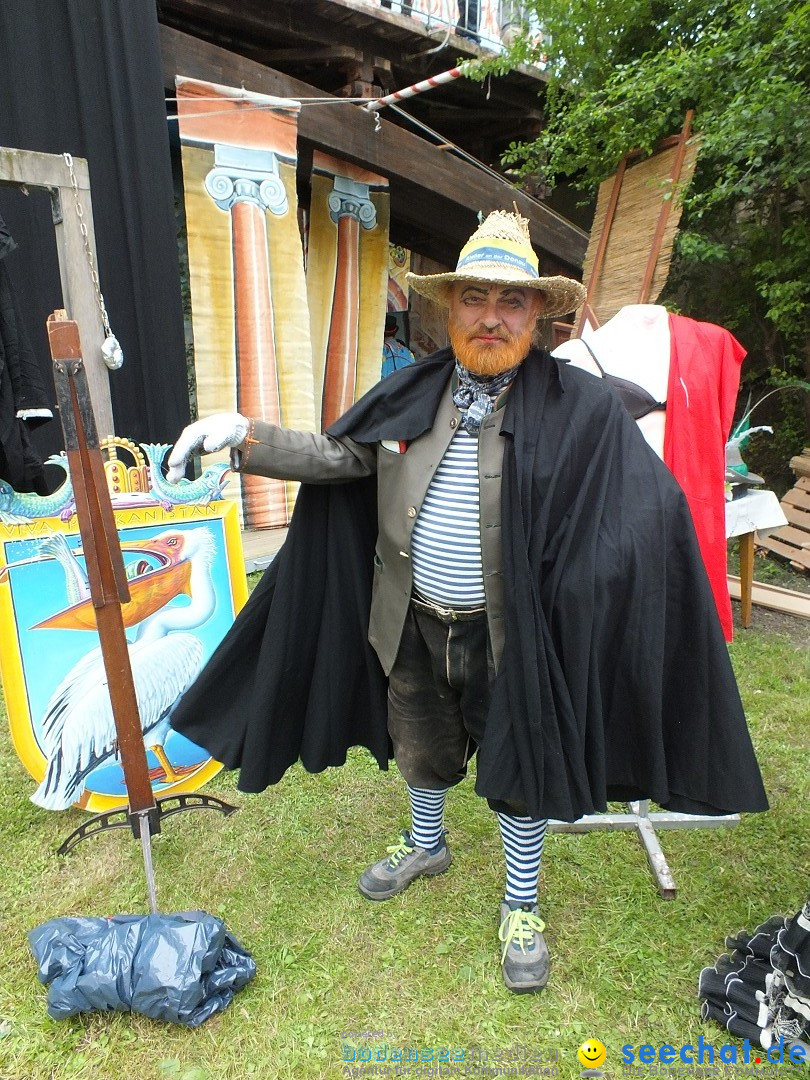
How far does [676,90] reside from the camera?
5.09 metres

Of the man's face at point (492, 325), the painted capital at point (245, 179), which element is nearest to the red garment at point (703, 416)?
the man's face at point (492, 325)

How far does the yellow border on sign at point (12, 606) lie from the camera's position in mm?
2271

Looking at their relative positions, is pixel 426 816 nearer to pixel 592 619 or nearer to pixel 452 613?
pixel 452 613

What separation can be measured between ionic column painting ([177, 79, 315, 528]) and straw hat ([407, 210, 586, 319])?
→ 3.22 m

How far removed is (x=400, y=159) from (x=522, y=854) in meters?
5.21

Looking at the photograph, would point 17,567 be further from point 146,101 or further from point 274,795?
point 146,101

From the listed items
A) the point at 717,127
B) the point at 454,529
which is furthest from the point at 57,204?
the point at 717,127

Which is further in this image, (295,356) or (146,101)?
(295,356)

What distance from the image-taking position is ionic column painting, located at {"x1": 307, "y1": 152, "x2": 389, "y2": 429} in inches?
224

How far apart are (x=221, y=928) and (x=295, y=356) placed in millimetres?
3996

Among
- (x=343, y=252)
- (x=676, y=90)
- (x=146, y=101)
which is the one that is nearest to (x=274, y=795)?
(x=146, y=101)

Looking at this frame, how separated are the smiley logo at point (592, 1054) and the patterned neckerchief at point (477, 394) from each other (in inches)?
61.5

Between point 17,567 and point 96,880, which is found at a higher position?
point 17,567

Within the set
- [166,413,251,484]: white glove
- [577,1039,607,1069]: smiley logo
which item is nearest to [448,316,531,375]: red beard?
[166,413,251,484]: white glove
